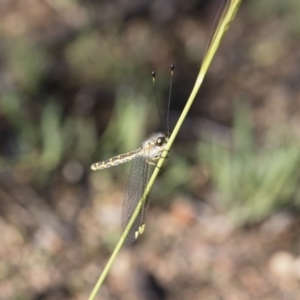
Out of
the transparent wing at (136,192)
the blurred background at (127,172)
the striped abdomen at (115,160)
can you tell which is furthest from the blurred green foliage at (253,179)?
the transparent wing at (136,192)

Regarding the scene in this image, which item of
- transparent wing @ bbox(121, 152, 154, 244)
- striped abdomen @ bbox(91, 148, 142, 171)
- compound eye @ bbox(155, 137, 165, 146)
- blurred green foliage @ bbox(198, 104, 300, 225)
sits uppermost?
blurred green foliage @ bbox(198, 104, 300, 225)

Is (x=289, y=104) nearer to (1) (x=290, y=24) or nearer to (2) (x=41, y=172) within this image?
(1) (x=290, y=24)

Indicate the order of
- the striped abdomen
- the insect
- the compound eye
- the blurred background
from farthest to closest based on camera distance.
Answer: the blurred background
the striped abdomen
the compound eye
the insect

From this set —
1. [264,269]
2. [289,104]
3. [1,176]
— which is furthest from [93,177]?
[289,104]

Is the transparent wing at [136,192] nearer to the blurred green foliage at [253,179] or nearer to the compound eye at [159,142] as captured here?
the compound eye at [159,142]

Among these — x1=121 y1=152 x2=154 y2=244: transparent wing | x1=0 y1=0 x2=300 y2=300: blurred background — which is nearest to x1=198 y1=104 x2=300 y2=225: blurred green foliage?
x1=0 y1=0 x2=300 y2=300: blurred background

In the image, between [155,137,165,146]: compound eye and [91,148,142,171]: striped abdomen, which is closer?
[155,137,165,146]: compound eye

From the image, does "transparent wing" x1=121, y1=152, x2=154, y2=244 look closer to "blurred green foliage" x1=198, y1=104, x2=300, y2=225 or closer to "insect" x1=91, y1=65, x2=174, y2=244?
"insect" x1=91, y1=65, x2=174, y2=244
